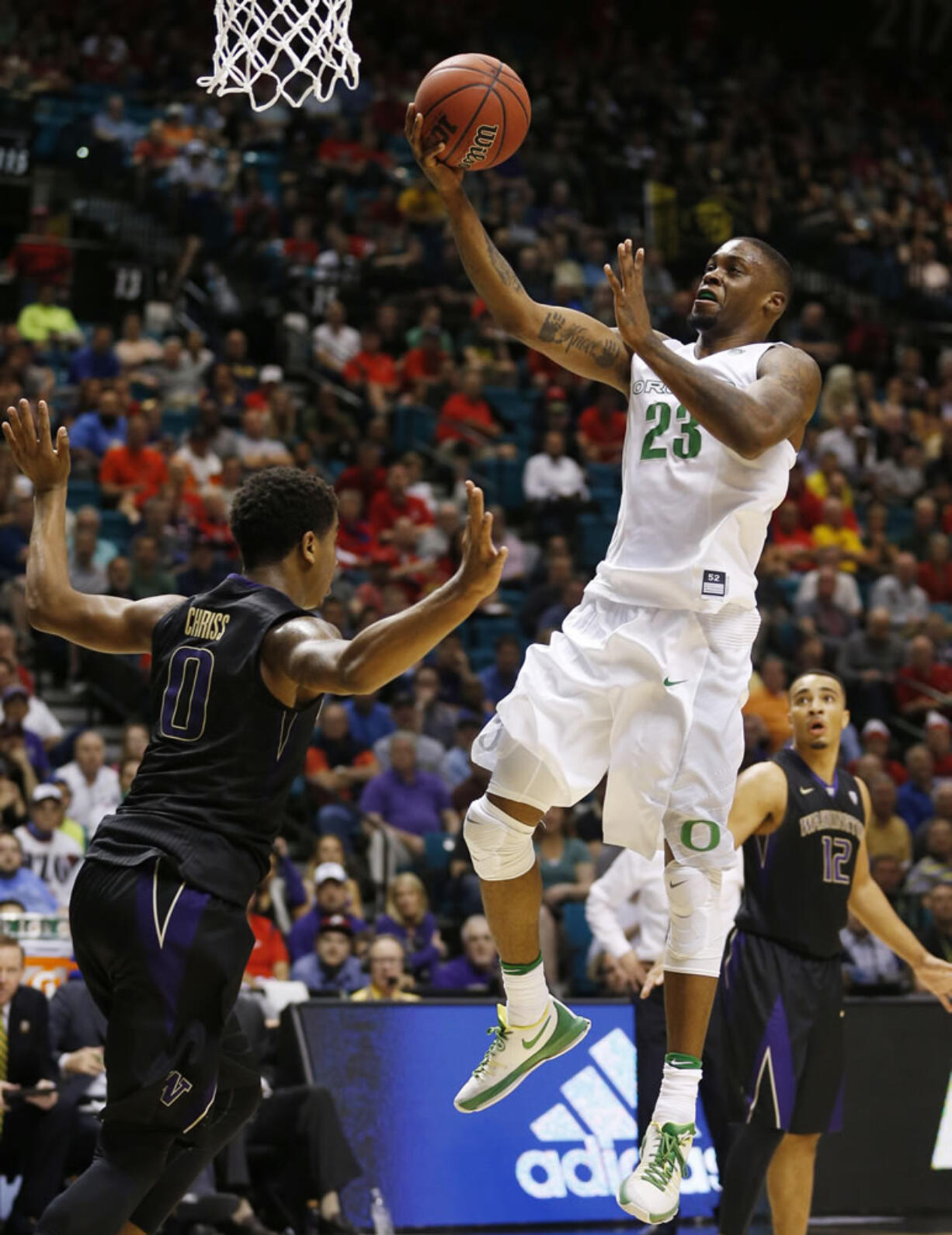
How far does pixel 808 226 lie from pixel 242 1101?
60.1 ft

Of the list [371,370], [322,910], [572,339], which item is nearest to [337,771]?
[322,910]

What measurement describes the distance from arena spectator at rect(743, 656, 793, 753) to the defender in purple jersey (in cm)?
898

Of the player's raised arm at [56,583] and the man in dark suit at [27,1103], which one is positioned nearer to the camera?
the player's raised arm at [56,583]

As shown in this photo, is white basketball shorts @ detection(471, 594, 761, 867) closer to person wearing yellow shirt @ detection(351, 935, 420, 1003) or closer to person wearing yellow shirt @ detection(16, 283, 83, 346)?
person wearing yellow shirt @ detection(351, 935, 420, 1003)

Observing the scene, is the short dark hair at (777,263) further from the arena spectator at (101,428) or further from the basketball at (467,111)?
the arena spectator at (101,428)

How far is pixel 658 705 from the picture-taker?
16.6 feet

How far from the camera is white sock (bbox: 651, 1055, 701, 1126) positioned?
503cm

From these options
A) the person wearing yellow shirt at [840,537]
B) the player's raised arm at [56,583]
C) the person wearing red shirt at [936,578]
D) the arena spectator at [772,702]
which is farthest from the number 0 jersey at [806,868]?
the person wearing red shirt at [936,578]

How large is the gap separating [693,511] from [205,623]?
1471mm

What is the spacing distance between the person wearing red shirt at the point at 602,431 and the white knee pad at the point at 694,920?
1146cm

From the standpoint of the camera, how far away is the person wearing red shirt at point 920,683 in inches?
581

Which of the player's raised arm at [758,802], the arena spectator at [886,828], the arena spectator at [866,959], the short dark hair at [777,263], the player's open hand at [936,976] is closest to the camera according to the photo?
the short dark hair at [777,263]

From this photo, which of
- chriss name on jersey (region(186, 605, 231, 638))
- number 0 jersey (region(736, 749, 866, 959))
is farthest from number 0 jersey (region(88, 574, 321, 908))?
number 0 jersey (region(736, 749, 866, 959))

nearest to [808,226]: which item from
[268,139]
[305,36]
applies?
[268,139]
